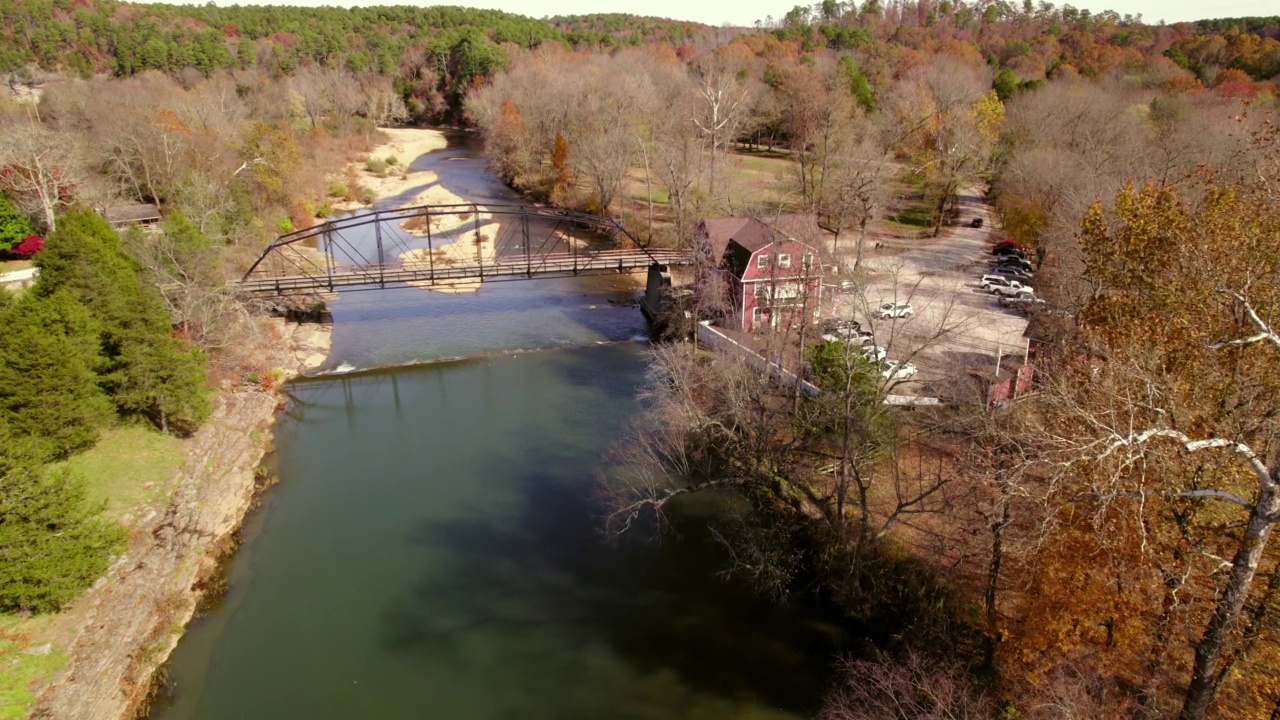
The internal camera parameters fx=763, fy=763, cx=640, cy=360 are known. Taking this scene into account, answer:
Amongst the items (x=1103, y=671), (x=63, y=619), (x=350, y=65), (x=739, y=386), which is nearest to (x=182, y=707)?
(x=63, y=619)

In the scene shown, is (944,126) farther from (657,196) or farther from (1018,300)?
(1018,300)

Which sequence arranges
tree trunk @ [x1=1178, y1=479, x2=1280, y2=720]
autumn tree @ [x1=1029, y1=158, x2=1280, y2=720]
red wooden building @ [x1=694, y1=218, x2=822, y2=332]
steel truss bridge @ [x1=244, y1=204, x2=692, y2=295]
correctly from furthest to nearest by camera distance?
steel truss bridge @ [x1=244, y1=204, x2=692, y2=295]
red wooden building @ [x1=694, y1=218, x2=822, y2=332]
autumn tree @ [x1=1029, y1=158, x2=1280, y2=720]
tree trunk @ [x1=1178, y1=479, x2=1280, y2=720]

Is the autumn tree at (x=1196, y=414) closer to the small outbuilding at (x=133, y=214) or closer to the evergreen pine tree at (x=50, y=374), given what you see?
the evergreen pine tree at (x=50, y=374)

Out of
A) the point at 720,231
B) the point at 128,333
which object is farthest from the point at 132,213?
the point at 720,231

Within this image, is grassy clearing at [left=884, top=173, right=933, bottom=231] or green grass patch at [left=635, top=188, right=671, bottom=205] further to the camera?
green grass patch at [left=635, top=188, right=671, bottom=205]

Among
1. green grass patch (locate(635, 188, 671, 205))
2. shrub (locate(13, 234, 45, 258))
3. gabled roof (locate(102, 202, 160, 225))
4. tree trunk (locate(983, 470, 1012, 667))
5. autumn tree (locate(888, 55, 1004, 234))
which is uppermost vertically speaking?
autumn tree (locate(888, 55, 1004, 234))

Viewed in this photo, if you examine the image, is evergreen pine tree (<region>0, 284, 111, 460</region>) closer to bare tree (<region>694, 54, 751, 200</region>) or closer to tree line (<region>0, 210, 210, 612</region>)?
tree line (<region>0, 210, 210, 612</region>)

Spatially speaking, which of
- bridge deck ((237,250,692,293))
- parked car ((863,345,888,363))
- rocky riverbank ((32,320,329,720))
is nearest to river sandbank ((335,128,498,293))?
bridge deck ((237,250,692,293))

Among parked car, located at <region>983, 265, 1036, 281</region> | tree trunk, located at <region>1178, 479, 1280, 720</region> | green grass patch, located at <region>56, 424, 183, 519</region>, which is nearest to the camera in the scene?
tree trunk, located at <region>1178, 479, 1280, 720</region>
